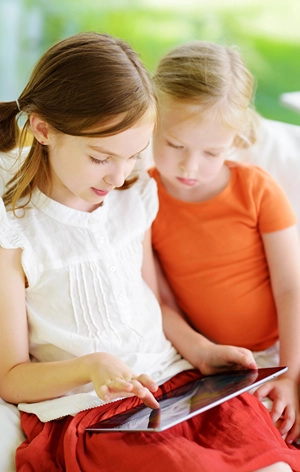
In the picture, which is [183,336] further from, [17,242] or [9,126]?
[9,126]

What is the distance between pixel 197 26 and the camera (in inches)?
183

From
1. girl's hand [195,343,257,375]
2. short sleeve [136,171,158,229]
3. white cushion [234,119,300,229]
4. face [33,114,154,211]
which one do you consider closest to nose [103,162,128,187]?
face [33,114,154,211]

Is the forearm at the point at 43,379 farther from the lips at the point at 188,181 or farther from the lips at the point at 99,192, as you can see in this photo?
the lips at the point at 188,181

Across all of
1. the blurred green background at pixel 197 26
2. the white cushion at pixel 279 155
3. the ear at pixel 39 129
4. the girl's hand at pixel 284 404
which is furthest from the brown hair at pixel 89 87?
the blurred green background at pixel 197 26

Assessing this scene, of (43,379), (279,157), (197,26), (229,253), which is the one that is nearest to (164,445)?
(43,379)

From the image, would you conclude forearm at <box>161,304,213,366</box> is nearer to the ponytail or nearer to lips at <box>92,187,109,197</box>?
lips at <box>92,187,109,197</box>

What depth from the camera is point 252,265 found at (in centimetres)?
135

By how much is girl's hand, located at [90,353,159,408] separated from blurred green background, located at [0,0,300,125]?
11.6ft

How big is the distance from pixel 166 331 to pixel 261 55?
11.8ft

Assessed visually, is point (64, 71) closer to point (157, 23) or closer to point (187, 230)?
point (187, 230)

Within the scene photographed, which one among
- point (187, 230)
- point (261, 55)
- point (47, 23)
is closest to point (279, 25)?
point (261, 55)

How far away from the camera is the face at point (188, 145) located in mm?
1224

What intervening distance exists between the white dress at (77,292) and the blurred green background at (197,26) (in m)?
3.31

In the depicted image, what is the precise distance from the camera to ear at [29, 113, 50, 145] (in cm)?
108
